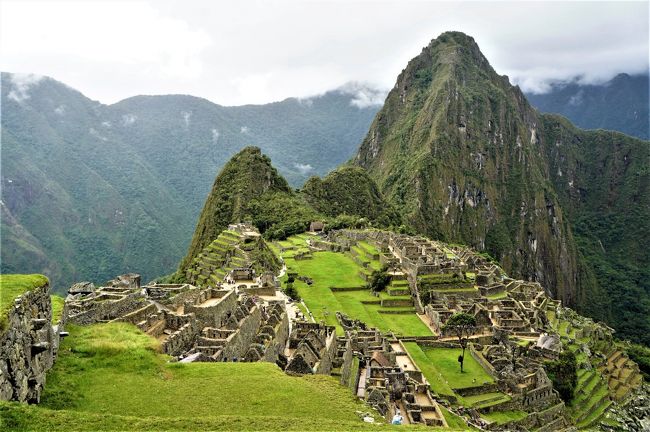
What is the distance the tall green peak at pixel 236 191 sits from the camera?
325ft

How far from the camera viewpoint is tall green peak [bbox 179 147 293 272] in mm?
99188

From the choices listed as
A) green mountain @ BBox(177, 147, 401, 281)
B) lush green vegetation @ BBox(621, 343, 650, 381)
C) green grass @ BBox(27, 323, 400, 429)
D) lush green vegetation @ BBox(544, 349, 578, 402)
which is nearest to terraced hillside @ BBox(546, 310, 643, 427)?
lush green vegetation @ BBox(544, 349, 578, 402)

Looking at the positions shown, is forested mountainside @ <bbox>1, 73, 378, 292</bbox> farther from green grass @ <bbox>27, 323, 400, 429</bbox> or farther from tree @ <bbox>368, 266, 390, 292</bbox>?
green grass @ <bbox>27, 323, 400, 429</bbox>

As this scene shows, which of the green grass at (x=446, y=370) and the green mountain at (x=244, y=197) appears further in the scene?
the green mountain at (x=244, y=197)

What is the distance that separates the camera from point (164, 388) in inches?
621

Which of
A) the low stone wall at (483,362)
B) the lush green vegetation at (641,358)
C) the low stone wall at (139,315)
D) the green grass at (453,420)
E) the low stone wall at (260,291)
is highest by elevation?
the low stone wall at (139,315)

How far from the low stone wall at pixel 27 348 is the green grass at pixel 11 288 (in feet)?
0.46

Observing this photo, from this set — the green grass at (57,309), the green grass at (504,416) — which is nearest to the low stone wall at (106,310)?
the green grass at (57,309)

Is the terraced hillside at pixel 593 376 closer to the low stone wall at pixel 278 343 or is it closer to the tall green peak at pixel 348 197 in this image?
the low stone wall at pixel 278 343

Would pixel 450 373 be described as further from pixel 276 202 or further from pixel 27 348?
pixel 276 202

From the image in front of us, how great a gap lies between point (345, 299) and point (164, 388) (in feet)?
120

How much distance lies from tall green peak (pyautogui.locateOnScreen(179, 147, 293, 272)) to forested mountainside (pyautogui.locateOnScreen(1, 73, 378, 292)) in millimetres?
11669

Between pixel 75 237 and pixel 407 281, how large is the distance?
228ft

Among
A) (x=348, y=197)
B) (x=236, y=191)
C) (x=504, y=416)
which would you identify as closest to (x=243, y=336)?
(x=504, y=416)
